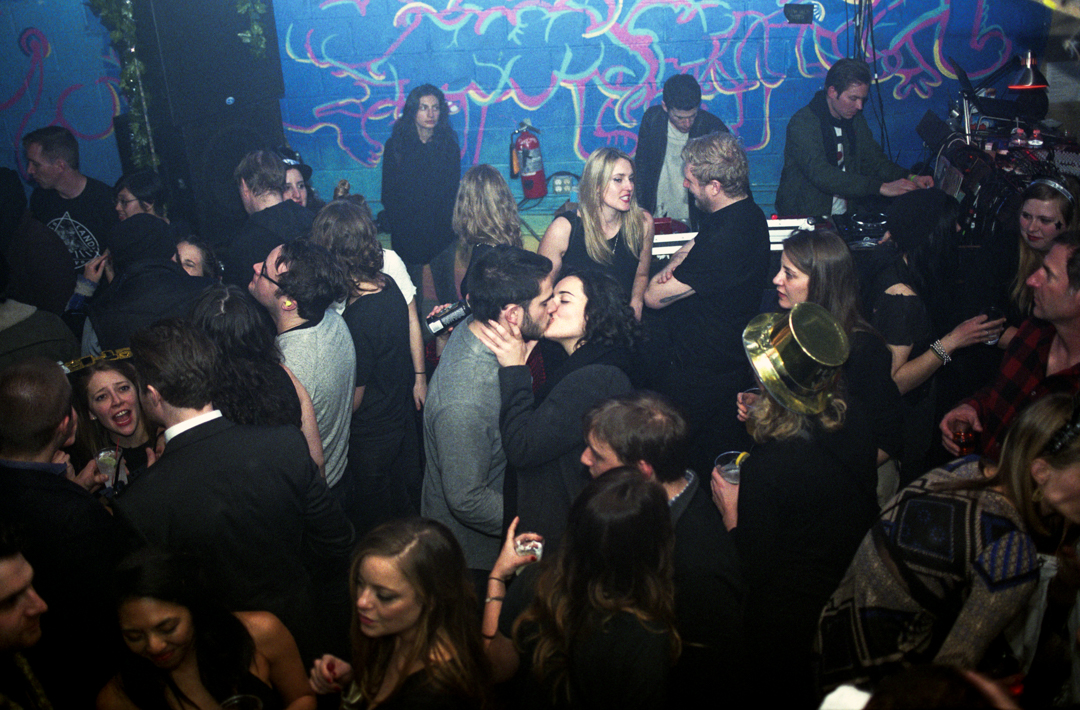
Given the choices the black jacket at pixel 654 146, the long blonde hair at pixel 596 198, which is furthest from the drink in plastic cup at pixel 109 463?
the black jacket at pixel 654 146

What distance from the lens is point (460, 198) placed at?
362cm

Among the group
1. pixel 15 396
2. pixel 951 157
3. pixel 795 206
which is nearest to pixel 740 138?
pixel 795 206

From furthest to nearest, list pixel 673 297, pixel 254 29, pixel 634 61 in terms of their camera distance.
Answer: pixel 634 61
pixel 254 29
pixel 673 297

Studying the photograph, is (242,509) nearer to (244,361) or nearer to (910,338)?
(244,361)

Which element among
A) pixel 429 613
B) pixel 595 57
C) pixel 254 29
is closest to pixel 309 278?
pixel 429 613

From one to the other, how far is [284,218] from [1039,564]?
10.6ft

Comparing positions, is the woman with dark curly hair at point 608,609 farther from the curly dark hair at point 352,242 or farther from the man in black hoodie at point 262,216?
the man in black hoodie at point 262,216

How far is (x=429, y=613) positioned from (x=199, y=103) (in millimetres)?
4273

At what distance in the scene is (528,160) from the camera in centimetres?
600

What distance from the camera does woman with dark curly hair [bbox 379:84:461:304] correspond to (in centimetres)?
487

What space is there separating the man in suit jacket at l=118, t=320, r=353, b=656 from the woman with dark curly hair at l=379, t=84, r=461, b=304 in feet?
9.14

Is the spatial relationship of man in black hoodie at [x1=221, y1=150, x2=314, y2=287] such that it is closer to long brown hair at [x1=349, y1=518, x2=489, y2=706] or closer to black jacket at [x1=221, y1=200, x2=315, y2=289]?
black jacket at [x1=221, y1=200, x2=315, y2=289]

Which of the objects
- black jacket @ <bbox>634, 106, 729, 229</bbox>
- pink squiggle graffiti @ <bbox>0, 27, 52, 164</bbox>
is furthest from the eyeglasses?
pink squiggle graffiti @ <bbox>0, 27, 52, 164</bbox>

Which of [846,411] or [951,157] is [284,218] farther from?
[951,157]
